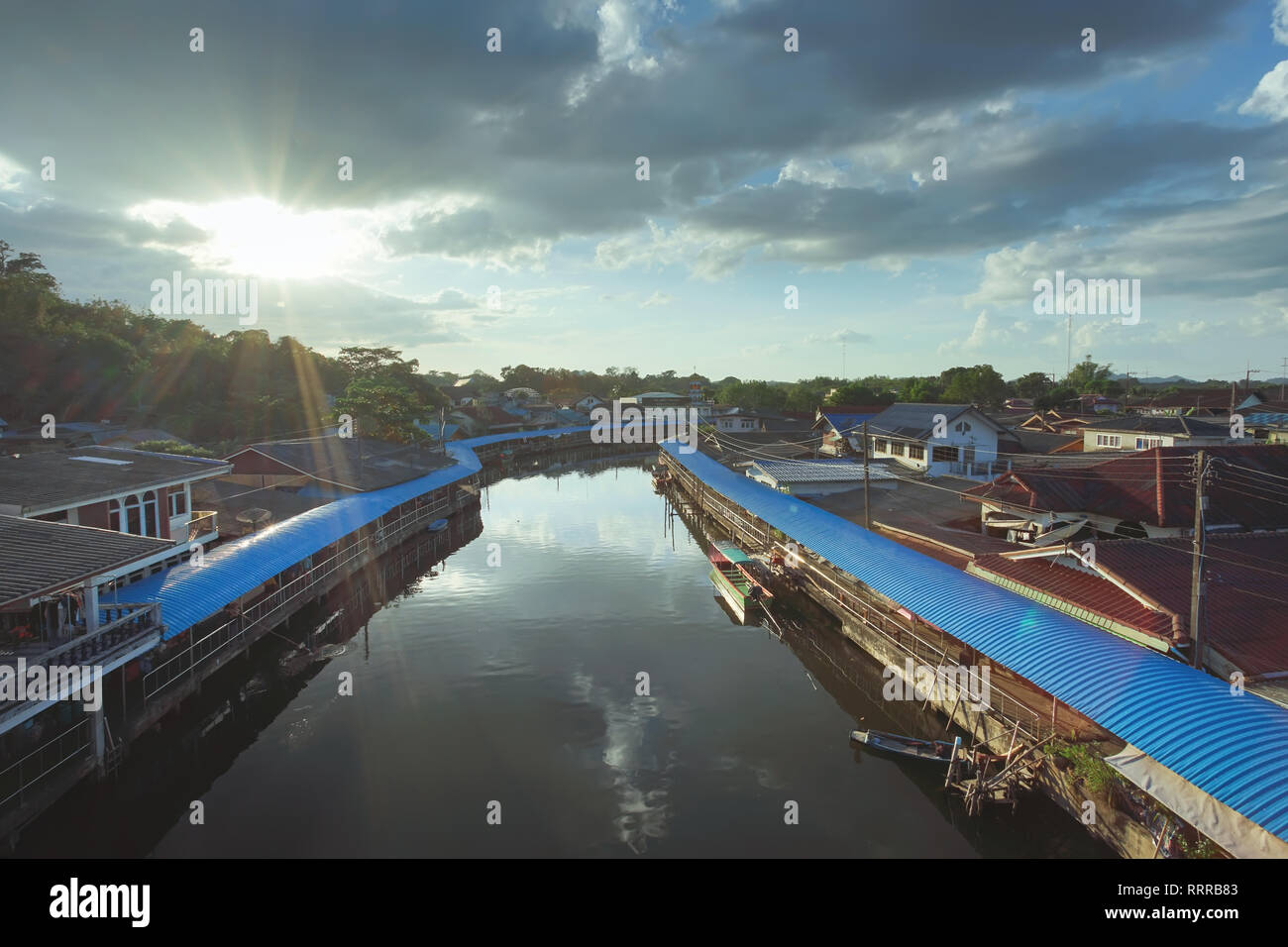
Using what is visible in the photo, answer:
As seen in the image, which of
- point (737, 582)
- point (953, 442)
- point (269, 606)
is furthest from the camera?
point (953, 442)

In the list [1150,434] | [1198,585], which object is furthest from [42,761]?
[1150,434]

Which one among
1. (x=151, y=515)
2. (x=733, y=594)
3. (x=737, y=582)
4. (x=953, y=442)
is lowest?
(x=733, y=594)

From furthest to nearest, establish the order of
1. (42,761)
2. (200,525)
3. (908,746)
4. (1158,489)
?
(200,525)
(1158,489)
(908,746)
(42,761)

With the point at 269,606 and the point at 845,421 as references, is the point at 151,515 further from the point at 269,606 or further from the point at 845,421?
the point at 845,421

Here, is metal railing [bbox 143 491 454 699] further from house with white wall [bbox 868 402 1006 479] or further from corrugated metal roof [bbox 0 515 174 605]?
house with white wall [bbox 868 402 1006 479]

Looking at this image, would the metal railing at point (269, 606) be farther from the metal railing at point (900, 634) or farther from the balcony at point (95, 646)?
the metal railing at point (900, 634)

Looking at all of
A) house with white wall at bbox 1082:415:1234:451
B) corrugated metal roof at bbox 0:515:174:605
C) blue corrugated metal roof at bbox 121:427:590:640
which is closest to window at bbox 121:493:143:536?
blue corrugated metal roof at bbox 121:427:590:640

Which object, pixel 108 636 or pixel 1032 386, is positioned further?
pixel 1032 386
